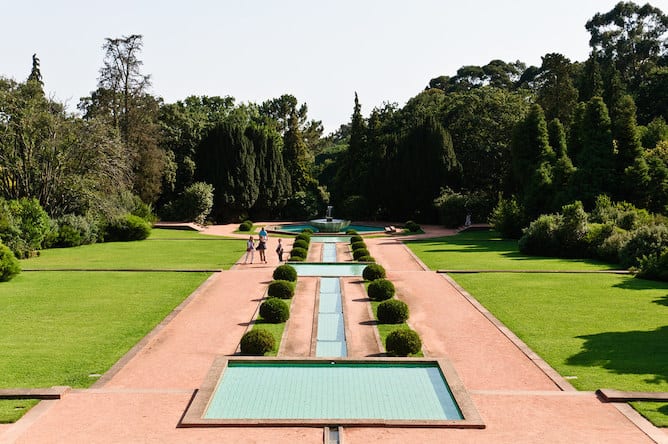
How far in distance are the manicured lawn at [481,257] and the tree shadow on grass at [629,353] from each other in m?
10.8

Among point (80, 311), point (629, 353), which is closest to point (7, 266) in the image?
point (80, 311)

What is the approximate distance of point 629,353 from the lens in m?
13.1

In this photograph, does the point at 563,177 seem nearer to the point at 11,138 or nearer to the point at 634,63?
the point at 11,138

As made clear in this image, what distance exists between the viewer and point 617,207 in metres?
31.7

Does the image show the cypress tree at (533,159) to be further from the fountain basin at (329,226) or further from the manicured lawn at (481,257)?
the fountain basin at (329,226)

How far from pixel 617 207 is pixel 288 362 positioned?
2534cm

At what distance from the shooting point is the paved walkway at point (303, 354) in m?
8.81

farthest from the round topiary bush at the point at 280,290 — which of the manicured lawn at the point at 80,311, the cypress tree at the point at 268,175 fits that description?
the cypress tree at the point at 268,175

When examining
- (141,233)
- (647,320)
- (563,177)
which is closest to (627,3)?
(563,177)

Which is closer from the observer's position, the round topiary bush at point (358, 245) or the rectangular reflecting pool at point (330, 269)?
the rectangular reflecting pool at point (330, 269)

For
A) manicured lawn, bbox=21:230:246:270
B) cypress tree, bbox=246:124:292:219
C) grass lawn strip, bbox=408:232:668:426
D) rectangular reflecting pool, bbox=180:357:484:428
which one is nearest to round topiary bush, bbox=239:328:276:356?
rectangular reflecting pool, bbox=180:357:484:428

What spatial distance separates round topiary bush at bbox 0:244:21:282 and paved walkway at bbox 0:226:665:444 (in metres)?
7.61

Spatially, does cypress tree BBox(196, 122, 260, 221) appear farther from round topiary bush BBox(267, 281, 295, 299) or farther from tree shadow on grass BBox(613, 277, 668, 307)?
tree shadow on grass BBox(613, 277, 668, 307)

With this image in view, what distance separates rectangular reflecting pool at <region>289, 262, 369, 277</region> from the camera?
24839mm
